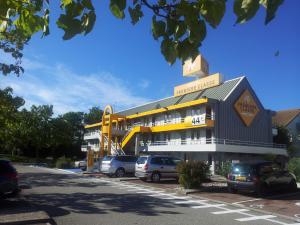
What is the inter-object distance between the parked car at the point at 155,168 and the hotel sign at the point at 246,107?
17187 mm

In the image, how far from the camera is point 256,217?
11992mm

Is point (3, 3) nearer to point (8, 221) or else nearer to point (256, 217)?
point (8, 221)

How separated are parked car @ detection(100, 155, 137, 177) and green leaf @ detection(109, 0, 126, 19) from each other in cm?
2523

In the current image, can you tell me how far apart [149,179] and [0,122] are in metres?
11.7

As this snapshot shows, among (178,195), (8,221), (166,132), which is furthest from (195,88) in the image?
Answer: (8,221)

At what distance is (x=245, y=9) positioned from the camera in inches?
96.7

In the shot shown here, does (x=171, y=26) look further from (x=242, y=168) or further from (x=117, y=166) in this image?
(x=117, y=166)

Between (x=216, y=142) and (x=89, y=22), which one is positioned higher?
(x=216, y=142)

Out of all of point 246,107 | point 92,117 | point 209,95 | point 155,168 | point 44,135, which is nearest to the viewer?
point 155,168

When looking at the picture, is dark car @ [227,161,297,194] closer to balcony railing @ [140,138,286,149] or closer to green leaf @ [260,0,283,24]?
green leaf @ [260,0,283,24]

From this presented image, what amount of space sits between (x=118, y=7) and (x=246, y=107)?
39429 millimetres

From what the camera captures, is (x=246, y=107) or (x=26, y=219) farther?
(x=246, y=107)

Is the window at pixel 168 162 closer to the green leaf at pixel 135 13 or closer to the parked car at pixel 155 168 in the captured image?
the parked car at pixel 155 168

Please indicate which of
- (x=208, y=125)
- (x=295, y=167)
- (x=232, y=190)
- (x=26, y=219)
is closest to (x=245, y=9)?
(x=26, y=219)
